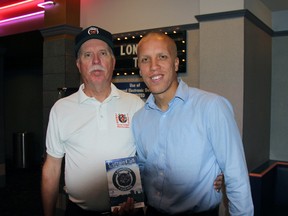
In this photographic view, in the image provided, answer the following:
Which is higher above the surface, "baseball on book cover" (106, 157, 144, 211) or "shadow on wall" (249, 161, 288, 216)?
"baseball on book cover" (106, 157, 144, 211)

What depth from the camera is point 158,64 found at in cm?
183

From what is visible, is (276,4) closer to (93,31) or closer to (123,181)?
(93,31)

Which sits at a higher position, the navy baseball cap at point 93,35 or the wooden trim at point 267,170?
the navy baseball cap at point 93,35

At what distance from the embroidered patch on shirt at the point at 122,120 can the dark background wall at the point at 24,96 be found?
6109 millimetres

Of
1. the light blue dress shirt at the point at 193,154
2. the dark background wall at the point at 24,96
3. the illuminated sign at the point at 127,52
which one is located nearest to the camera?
the light blue dress shirt at the point at 193,154

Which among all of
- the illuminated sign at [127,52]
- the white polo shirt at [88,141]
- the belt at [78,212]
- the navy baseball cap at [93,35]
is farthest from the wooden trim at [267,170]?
the navy baseball cap at [93,35]

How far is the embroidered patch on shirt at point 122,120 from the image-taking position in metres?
1.90

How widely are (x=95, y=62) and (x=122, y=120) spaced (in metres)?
0.39

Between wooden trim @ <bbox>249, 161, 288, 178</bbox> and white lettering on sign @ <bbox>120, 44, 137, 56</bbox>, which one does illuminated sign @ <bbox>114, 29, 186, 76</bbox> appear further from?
wooden trim @ <bbox>249, 161, 288, 178</bbox>

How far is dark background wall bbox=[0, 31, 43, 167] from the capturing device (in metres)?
8.16

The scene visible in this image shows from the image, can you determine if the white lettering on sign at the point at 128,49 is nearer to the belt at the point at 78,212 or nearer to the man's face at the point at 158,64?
the man's face at the point at 158,64

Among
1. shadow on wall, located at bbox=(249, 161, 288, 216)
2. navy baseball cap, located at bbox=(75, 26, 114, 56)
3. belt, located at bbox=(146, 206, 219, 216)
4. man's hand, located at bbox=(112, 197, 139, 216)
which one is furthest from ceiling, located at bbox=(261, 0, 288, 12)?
man's hand, located at bbox=(112, 197, 139, 216)

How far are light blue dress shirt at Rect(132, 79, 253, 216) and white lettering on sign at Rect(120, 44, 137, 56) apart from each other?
8.46ft

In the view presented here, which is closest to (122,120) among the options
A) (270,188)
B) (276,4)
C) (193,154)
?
(193,154)
